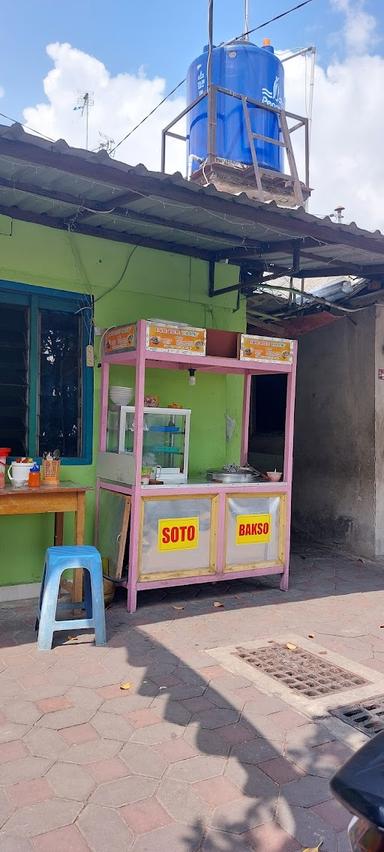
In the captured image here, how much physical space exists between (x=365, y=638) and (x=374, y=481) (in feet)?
9.43

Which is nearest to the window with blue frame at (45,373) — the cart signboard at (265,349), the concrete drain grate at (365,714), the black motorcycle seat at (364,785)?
the cart signboard at (265,349)

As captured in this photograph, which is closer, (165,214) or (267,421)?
(165,214)

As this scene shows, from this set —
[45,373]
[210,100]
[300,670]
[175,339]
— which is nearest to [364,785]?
[300,670]

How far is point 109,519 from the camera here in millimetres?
5367

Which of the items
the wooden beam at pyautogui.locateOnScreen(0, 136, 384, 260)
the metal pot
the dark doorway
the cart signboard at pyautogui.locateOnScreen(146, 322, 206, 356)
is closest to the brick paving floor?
the metal pot

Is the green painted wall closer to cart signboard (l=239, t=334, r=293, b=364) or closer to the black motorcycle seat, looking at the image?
cart signboard (l=239, t=334, r=293, b=364)

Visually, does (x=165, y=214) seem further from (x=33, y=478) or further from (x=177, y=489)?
(x=33, y=478)

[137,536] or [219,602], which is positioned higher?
[137,536]

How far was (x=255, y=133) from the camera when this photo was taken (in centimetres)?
718

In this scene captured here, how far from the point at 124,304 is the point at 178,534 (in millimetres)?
2282

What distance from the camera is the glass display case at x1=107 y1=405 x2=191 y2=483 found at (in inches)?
216

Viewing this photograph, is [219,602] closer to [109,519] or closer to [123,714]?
[109,519]

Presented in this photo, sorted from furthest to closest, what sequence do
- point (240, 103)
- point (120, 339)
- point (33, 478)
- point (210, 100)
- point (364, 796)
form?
point (240, 103) → point (210, 100) → point (120, 339) → point (33, 478) → point (364, 796)

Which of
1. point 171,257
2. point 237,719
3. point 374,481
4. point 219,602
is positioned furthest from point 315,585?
point 171,257
